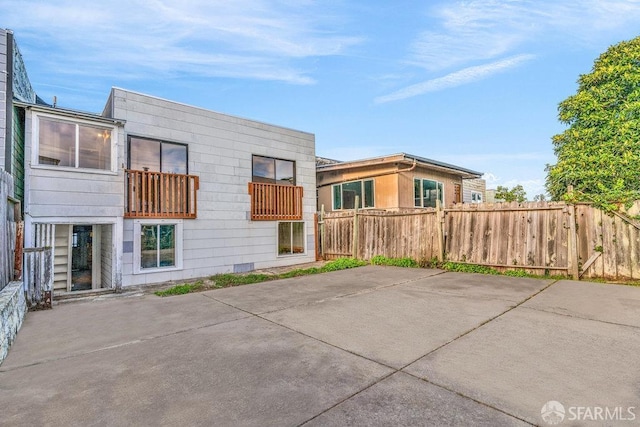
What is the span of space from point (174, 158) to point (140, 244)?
108 inches

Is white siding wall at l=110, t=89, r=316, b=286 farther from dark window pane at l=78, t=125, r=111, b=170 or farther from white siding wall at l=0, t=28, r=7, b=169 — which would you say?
white siding wall at l=0, t=28, r=7, b=169

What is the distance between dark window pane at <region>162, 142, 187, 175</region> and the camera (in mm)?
8789

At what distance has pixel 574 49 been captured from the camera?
945cm

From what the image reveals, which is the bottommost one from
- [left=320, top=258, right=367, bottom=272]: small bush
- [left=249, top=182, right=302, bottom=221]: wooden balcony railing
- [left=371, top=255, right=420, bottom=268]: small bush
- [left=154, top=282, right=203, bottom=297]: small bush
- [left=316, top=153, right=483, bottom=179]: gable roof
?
[left=154, top=282, right=203, bottom=297]: small bush

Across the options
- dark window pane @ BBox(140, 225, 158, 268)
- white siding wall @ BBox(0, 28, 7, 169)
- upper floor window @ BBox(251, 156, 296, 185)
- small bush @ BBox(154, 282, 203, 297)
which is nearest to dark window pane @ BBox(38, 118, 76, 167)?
white siding wall @ BBox(0, 28, 7, 169)

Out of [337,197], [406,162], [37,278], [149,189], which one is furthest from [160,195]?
[406,162]

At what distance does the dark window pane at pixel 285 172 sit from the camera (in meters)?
11.4

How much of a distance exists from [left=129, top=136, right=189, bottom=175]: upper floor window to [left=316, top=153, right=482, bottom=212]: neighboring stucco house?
7.09 metres

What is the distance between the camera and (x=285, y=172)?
11.6m

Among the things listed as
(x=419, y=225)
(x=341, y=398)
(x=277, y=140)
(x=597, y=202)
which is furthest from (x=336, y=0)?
(x=341, y=398)

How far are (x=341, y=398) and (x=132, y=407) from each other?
65.4 inches

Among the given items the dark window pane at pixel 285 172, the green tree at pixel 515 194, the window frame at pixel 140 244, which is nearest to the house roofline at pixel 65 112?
the window frame at pixel 140 244

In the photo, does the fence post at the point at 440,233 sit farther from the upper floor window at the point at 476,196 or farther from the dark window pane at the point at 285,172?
the upper floor window at the point at 476,196

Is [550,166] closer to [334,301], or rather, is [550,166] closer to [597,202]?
[597,202]
